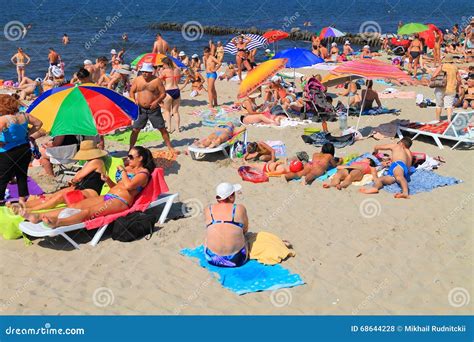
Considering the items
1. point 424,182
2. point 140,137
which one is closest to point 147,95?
point 140,137

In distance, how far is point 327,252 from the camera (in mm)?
5973

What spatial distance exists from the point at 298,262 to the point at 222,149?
11.8 ft

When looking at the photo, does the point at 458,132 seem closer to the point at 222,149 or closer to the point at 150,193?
the point at 222,149

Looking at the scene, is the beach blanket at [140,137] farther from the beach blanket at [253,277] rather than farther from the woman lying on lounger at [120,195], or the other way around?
the beach blanket at [253,277]

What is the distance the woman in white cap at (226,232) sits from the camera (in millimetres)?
5441

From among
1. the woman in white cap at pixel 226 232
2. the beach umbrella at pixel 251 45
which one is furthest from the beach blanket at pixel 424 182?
the beach umbrella at pixel 251 45

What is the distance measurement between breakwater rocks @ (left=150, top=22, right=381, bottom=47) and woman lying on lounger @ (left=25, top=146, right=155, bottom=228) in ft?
70.1

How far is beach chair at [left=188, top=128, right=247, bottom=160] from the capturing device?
28.9ft

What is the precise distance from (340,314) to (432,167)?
446 centimetres

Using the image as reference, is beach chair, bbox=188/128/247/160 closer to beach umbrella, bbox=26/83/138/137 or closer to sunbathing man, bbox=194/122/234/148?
sunbathing man, bbox=194/122/234/148

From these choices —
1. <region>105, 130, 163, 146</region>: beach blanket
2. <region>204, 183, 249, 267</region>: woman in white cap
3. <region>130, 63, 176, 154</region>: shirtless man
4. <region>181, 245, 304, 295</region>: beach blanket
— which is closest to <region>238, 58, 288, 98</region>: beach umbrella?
<region>105, 130, 163, 146</region>: beach blanket

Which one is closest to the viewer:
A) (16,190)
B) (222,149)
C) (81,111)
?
(16,190)

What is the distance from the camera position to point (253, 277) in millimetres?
5387

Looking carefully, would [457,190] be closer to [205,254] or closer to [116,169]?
[205,254]
